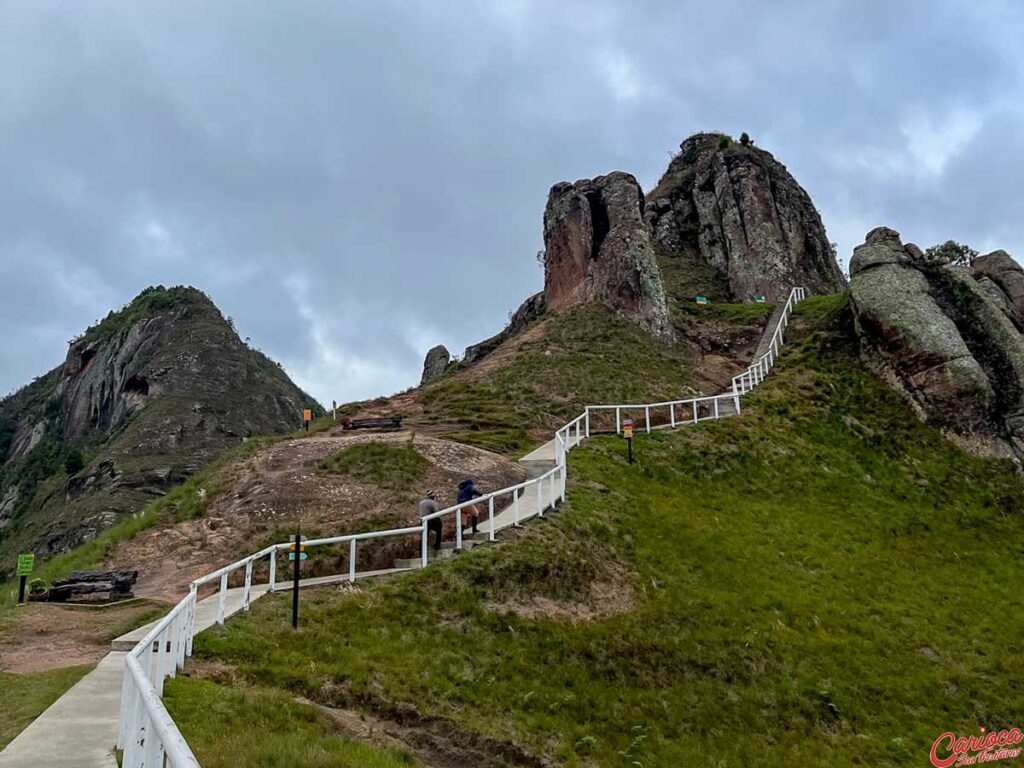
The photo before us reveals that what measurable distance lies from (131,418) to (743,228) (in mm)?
74865

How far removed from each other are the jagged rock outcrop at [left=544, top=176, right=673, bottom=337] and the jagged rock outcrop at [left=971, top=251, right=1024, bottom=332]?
16.3 m

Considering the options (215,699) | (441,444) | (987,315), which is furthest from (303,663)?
(987,315)

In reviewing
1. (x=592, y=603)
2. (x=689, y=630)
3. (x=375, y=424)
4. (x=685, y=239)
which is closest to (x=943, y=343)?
(x=689, y=630)

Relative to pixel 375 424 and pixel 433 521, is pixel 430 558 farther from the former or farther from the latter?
pixel 375 424

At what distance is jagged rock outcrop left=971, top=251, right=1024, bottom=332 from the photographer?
35.5 meters

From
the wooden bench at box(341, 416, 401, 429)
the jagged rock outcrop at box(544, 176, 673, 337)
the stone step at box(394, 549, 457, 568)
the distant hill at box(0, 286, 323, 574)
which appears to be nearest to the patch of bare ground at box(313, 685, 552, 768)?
the stone step at box(394, 549, 457, 568)

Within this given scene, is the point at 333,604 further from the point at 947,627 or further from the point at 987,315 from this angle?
the point at 987,315

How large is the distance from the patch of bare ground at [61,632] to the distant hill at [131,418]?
46798 mm

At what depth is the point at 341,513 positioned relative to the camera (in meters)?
18.4

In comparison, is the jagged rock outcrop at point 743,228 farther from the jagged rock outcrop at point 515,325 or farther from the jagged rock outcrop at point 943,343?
the jagged rock outcrop at point 943,343

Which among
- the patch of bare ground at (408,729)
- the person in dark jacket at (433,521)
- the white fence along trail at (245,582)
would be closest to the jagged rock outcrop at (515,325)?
the white fence along trail at (245,582)

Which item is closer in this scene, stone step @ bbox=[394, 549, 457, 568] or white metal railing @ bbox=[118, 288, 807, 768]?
white metal railing @ bbox=[118, 288, 807, 768]

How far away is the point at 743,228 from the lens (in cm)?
5781

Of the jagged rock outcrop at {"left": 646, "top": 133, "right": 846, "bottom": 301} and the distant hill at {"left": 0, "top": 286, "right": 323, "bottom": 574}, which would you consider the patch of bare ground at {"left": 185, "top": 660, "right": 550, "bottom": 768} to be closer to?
the jagged rock outcrop at {"left": 646, "top": 133, "right": 846, "bottom": 301}
